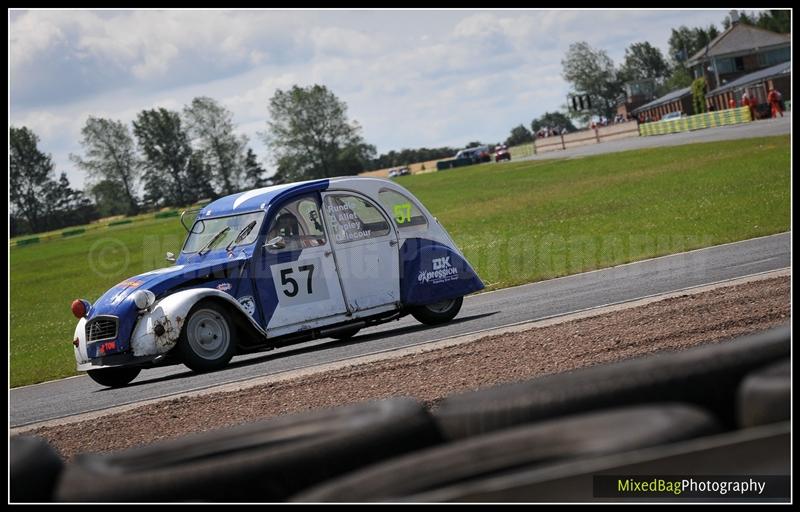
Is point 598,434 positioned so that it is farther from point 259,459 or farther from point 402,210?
point 402,210

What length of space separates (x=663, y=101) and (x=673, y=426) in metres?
126

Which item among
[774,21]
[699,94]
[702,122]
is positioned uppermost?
[774,21]

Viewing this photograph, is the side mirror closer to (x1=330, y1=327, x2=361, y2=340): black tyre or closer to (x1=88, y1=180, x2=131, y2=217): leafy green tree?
(x1=330, y1=327, x2=361, y2=340): black tyre

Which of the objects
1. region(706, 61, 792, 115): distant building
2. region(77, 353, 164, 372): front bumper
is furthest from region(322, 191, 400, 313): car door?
region(706, 61, 792, 115): distant building

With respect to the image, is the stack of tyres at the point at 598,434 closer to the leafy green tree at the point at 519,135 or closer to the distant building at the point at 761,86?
the distant building at the point at 761,86

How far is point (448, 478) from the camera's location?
2914 millimetres

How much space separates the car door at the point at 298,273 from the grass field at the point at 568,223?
5127mm

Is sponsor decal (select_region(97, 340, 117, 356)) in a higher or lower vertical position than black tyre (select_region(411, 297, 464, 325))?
higher

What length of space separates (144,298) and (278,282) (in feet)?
4.62

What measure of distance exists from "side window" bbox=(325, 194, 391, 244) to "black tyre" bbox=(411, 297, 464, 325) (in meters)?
1.12

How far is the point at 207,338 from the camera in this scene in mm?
10773

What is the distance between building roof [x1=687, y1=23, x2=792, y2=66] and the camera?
106 meters

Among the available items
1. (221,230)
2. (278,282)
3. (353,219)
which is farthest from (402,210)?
(221,230)

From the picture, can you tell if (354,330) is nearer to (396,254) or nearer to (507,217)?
(396,254)
